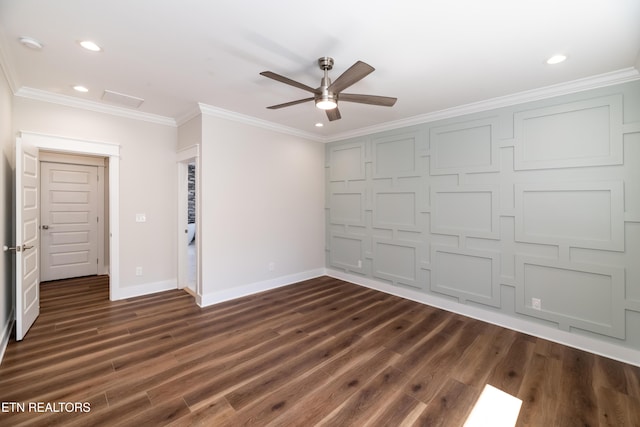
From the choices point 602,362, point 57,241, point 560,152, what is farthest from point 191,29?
point 57,241

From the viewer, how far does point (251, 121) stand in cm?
415

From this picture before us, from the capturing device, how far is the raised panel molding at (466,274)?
3350mm

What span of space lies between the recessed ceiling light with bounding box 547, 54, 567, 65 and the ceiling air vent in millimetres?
4386

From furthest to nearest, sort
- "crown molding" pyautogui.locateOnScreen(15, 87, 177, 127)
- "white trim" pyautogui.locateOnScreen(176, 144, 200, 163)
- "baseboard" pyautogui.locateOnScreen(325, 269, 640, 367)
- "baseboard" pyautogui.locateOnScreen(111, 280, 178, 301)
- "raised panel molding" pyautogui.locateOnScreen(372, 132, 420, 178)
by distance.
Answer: "raised panel molding" pyautogui.locateOnScreen(372, 132, 420, 178), "baseboard" pyautogui.locateOnScreen(111, 280, 178, 301), "white trim" pyautogui.locateOnScreen(176, 144, 200, 163), "crown molding" pyautogui.locateOnScreen(15, 87, 177, 127), "baseboard" pyautogui.locateOnScreen(325, 269, 640, 367)

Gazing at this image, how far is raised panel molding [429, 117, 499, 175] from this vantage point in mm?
3350

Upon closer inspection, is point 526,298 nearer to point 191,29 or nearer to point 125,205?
point 191,29

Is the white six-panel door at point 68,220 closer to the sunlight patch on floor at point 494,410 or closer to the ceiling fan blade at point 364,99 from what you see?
the ceiling fan blade at point 364,99

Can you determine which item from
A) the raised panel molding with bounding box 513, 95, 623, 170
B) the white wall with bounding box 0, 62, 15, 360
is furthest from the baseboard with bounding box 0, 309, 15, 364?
the raised panel molding with bounding box 513, 95, 623, 170

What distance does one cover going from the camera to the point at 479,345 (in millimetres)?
2812

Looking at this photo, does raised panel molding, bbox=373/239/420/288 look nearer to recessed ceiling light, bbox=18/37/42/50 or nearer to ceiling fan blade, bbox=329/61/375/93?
ceiling fan blade, bbox=329/61/375/93

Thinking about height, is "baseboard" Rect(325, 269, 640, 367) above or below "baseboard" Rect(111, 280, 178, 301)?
below

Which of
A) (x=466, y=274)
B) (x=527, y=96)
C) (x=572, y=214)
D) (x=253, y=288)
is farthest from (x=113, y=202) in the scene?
(x=572, y=214)

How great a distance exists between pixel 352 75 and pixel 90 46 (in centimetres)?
218

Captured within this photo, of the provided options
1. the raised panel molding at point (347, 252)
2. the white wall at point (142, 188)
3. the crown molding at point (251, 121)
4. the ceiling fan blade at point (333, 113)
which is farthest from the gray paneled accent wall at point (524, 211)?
the white wall at point (142, 188)
